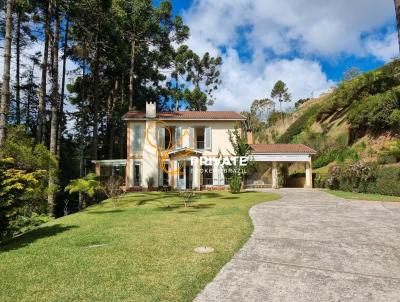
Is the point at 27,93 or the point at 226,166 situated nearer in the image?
the point at 226,166

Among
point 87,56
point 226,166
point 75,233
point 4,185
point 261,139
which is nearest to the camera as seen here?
point 4,185

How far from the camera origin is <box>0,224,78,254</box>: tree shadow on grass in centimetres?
823

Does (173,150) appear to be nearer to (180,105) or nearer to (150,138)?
(150,138)

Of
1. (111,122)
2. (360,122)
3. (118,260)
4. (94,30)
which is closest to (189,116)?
(111,122)

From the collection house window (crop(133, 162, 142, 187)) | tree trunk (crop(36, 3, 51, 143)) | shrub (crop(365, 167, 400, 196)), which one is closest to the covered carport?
shrub (crop(365, 167, 400, 196))

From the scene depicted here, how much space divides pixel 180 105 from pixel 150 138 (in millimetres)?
15274

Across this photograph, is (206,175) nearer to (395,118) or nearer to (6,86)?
(395,118)

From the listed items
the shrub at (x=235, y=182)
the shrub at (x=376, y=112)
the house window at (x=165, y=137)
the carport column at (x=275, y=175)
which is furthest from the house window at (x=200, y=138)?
the shrub at (x=376, y=112)

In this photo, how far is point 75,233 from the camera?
31.4ft

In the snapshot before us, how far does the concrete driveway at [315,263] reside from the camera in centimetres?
490

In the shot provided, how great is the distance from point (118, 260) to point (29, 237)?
4.60 metres

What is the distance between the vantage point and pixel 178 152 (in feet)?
88.6

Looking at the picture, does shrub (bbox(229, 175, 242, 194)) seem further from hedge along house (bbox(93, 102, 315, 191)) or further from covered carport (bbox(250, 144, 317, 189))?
covered carport (bbox(250, 144, 317, 189))

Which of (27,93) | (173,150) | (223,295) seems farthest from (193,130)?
(223,295)
